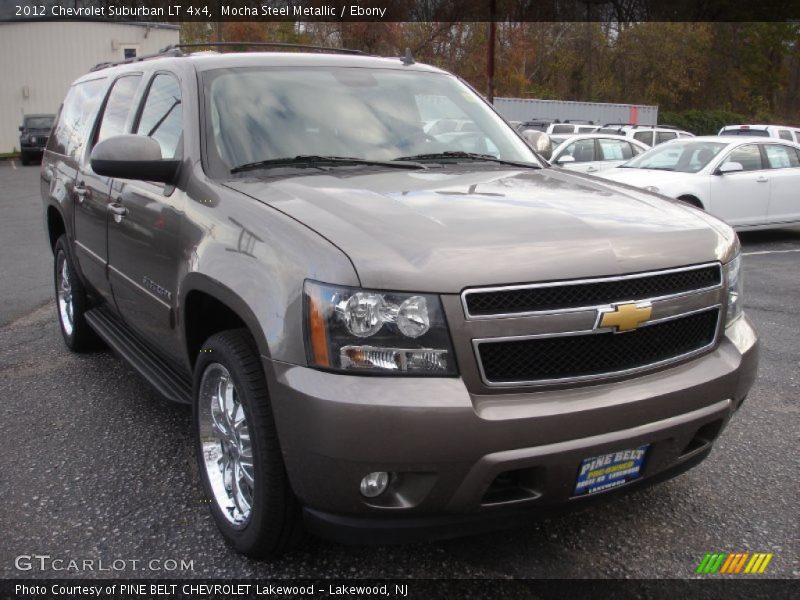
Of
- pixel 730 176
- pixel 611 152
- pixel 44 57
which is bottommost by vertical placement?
pixel 730 176

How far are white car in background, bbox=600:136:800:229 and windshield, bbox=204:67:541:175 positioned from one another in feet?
22.8

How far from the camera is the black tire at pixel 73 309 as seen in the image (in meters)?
5.12

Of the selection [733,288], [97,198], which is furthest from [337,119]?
[733,288]

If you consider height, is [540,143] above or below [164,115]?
below

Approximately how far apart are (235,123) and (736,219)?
917 cm

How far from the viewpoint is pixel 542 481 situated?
92.6 inches

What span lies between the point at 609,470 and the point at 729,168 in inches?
363

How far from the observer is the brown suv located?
2256 millimetres

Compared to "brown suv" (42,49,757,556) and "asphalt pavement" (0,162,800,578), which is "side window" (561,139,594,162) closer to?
"asphalt pavement" (0,162,800,578)

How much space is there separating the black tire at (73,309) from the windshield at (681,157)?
27.4 feet

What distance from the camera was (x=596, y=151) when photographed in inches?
567

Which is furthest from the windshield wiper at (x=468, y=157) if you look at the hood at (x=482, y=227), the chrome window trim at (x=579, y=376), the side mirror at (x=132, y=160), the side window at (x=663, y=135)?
the side window at (x=663, y=135)

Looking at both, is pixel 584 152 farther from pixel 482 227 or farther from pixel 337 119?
pixel 482 227

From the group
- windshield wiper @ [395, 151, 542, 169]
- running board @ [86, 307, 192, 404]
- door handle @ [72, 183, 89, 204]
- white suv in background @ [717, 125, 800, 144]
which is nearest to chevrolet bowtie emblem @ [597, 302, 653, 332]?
windshield wiper @ [395, 151, 542, 169]
